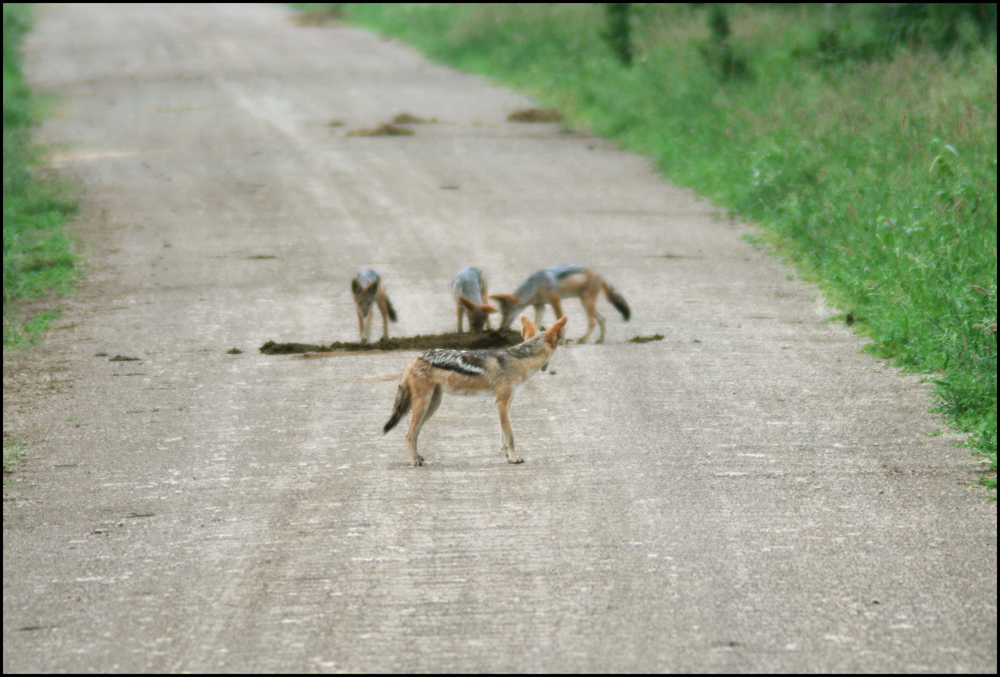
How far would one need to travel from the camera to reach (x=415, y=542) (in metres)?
6.27

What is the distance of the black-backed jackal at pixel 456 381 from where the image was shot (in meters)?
7.41

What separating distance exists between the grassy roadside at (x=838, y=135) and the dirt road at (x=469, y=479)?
0.51 metres

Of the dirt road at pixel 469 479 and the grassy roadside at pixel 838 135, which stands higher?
the grassy roadside at pixel 838 135

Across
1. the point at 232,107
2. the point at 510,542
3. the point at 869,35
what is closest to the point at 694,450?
the point at 510,542

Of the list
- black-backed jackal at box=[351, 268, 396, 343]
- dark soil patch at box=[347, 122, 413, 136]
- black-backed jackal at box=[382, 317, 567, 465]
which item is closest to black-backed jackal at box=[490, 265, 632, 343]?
black-backed jackal at box=[351, 268, 396, 343]

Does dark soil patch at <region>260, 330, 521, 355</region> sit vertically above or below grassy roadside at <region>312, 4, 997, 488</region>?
below

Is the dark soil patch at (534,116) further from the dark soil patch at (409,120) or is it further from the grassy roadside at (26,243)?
the grassy roadside at (26,243)

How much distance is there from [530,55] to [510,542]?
76.3 feet

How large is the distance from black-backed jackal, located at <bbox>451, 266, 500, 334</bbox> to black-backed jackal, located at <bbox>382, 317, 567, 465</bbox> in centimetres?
264

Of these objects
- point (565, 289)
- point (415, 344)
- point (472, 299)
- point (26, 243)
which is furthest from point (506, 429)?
point (26, 243)

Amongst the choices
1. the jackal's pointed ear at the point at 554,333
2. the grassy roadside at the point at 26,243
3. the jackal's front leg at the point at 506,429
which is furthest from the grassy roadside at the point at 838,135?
the grassy roadside at the point at 26,243

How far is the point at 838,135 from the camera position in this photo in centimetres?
1538

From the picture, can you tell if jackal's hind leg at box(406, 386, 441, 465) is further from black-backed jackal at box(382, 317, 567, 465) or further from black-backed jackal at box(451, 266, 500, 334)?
black-backed jackal at box(451, 266, 500, 334)

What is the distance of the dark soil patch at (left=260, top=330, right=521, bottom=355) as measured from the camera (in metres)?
10.2
